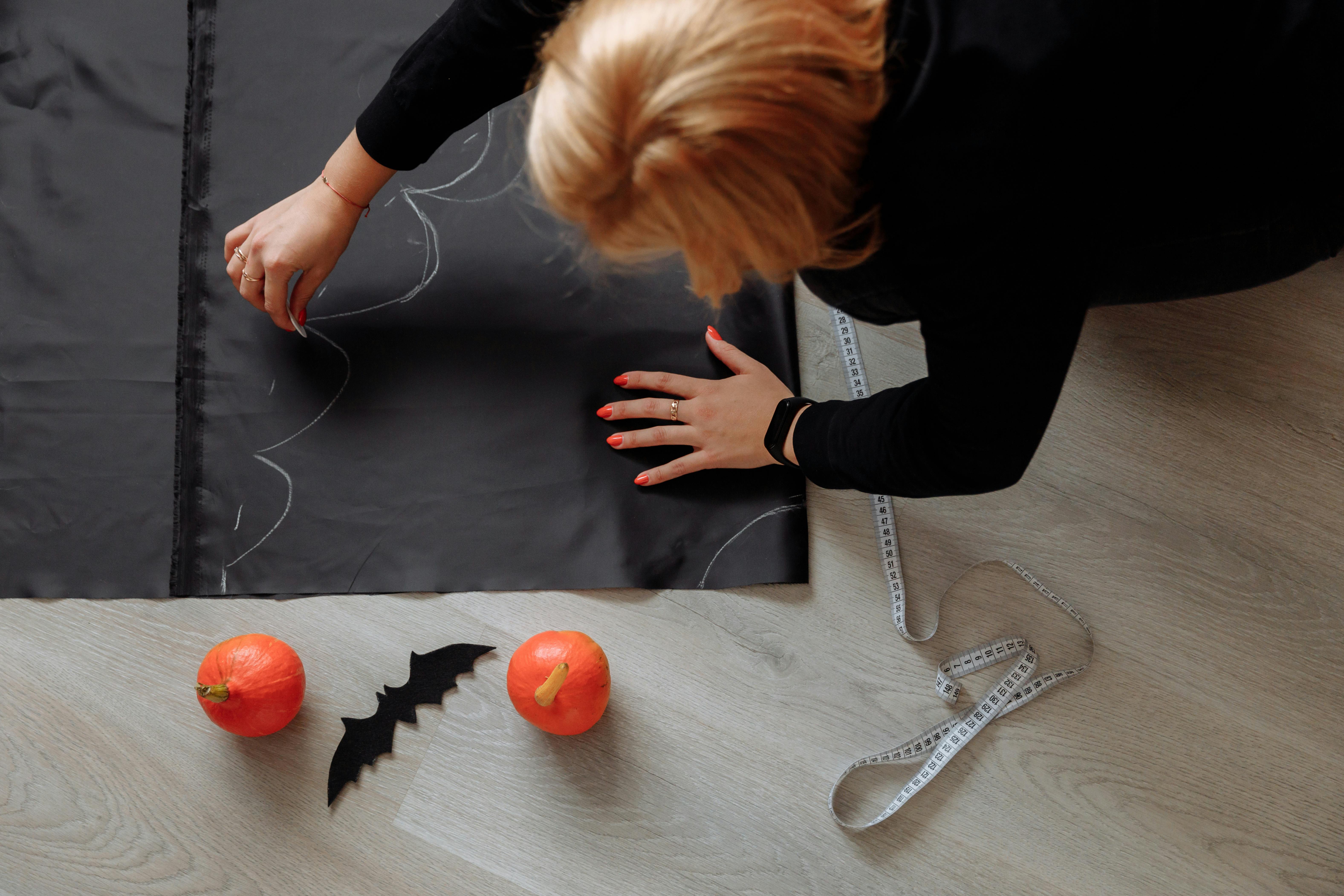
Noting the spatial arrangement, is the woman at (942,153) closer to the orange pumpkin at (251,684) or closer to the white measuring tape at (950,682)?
the white measuring tape at (950,682)

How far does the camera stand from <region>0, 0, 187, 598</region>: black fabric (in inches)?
37.1

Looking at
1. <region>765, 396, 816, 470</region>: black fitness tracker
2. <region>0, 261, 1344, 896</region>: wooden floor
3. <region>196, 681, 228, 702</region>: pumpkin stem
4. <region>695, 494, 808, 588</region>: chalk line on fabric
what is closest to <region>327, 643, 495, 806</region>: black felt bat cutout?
<region>0, 261, 1344, 896</region>: wooden floor

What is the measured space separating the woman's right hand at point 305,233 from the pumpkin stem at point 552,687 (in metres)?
0.50

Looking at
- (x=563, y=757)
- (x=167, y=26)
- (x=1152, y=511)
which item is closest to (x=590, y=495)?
(x=563, y=757)

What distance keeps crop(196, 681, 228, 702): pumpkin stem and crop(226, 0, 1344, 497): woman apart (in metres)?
0.62

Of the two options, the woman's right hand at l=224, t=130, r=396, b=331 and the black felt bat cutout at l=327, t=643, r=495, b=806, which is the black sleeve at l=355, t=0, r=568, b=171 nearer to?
the woman's right hand at l=224, t=130, r=396, b=331

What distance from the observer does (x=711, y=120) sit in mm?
442

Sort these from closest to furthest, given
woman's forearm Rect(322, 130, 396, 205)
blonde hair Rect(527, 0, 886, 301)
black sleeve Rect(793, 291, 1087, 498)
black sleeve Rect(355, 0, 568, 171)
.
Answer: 1. blonde hair Rect(527, 0, 886, 301)
2. black sleeve Rect(793, 291, 1087, 498)
3. black sleeve Rect(355, 0, 568, 171)
4. woman's forearm Rect(322, 130, 396, 205)

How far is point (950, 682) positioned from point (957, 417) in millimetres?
416

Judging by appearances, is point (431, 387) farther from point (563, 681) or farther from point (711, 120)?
point (711, 120)

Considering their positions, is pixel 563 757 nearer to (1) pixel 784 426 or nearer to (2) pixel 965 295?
(1) pixel 784 426

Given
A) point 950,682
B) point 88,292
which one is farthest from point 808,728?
point 88,292

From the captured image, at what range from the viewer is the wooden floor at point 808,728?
90cm

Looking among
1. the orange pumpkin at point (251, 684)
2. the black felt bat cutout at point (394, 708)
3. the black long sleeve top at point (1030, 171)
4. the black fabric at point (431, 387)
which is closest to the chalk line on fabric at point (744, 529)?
the black fabric at point (431, 387)
